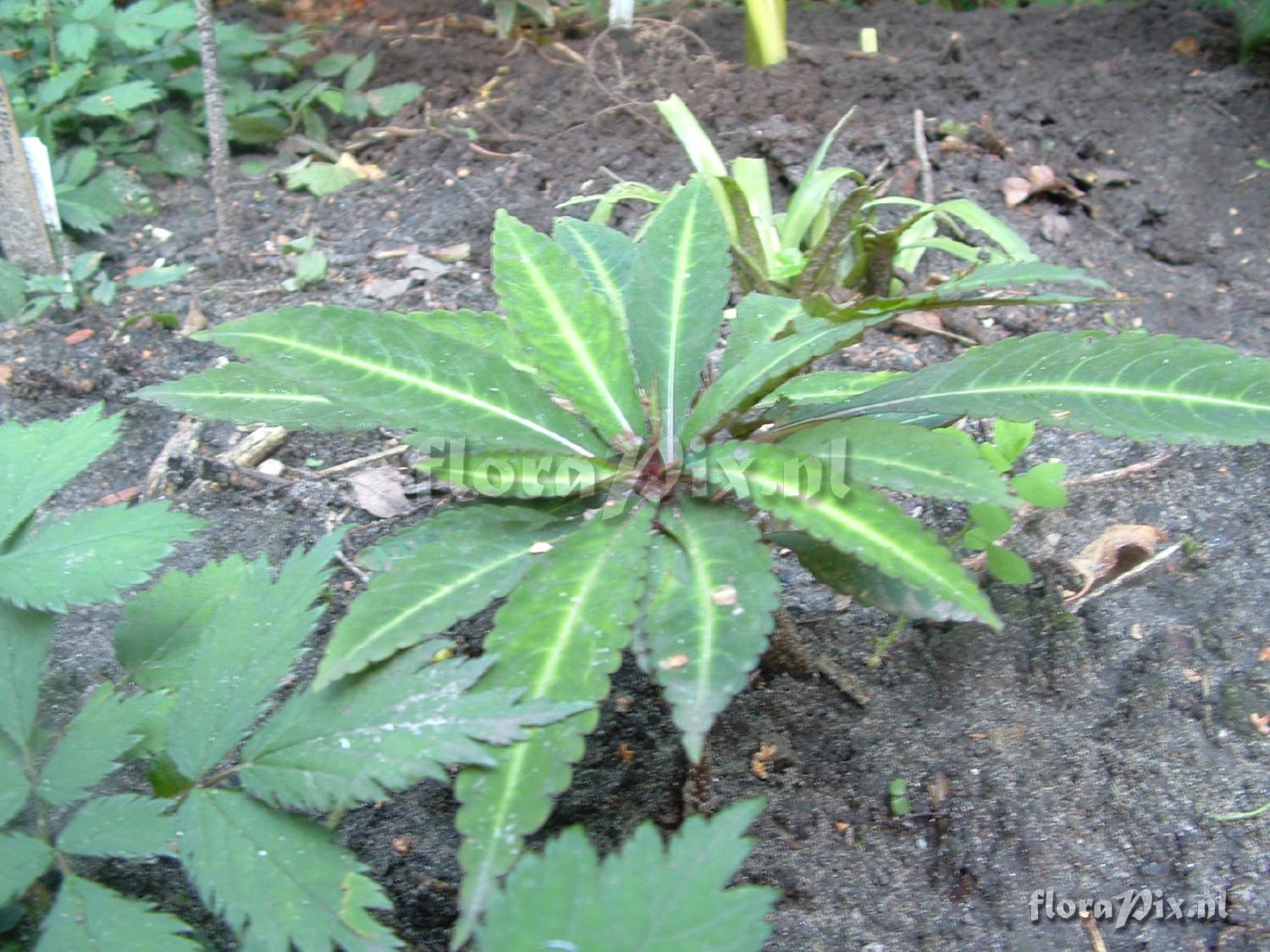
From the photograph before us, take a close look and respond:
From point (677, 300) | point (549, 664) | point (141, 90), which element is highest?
point (141, 90)

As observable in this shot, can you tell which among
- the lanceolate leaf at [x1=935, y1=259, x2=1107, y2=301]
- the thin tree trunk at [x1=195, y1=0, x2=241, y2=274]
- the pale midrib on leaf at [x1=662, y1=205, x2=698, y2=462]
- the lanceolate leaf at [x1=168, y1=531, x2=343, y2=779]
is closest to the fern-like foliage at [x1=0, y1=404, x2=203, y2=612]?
the lanceolate leaf at [x1=168, y1=531, x2=343, y2=779]

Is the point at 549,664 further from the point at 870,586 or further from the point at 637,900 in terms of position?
the point at 870,586

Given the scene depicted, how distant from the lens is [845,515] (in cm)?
95

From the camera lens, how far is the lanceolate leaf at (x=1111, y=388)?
103 cm

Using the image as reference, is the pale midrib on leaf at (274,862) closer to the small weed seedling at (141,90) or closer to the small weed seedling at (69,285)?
the small weed seedling at (69,285)

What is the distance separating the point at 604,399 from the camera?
1148 millimetres

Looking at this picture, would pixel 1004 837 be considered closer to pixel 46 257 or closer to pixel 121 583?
pixel 121 583

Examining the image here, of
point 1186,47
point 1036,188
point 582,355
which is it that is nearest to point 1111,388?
point 582,355

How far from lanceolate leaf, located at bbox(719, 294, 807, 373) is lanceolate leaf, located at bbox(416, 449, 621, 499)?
9.1 inches

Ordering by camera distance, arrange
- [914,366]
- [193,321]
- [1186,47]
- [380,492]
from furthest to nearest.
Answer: [1186,47] < [193,321] < [914,366] < [380,492]

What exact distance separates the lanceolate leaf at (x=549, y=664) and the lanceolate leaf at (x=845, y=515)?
0.40 feet

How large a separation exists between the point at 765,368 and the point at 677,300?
0.21 metres

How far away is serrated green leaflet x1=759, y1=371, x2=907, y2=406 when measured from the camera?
1268 millimetres

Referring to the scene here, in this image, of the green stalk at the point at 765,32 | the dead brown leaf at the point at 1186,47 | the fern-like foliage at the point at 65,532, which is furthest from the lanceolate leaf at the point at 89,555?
the dead brown leaf at the point at 1186,47
